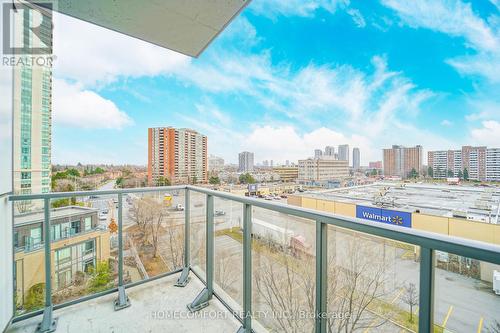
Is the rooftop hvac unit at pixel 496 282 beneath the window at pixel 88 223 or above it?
above

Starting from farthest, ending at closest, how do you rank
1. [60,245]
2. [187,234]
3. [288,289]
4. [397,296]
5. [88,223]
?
[187,234] < [88,223] < [60,245] < [288,289] < [397,296]

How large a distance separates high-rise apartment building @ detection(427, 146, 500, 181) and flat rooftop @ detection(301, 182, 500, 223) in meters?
0.43

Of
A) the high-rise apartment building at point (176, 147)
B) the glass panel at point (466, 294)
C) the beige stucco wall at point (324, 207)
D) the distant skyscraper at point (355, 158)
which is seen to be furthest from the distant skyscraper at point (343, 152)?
the glass panel at point (466, 294)

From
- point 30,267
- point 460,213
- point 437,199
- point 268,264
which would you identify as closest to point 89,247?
point 30,267

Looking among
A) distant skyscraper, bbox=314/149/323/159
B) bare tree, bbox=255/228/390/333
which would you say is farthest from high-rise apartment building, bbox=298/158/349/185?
bare tree, bbox=255/228/390/333

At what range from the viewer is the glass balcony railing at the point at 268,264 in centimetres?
69

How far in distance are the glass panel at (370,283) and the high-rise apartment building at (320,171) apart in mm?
6734

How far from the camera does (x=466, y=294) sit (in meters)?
0.68

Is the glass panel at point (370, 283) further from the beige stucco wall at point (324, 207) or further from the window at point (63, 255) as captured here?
the window at point (63, 255)

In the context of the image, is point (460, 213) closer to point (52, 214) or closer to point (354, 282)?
point (354, 282)

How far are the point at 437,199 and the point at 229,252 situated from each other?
17.8 ft

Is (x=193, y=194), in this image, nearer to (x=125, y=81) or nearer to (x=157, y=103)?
(x=125, y=81)

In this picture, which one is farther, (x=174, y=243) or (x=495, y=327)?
(x=174, y=243)

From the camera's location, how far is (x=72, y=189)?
1.86 meters
